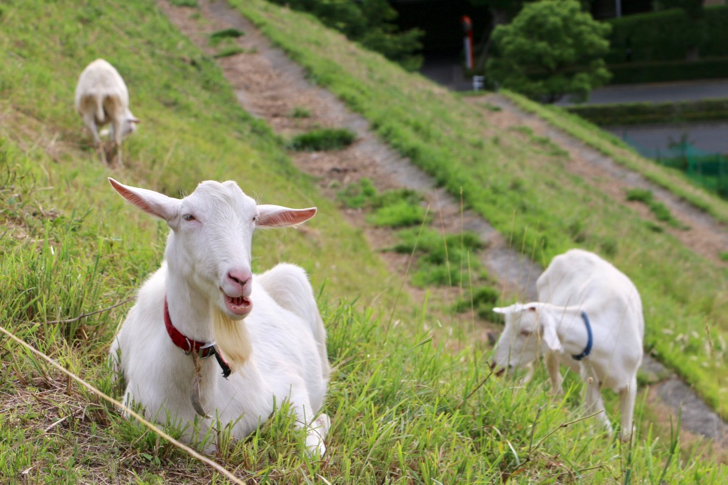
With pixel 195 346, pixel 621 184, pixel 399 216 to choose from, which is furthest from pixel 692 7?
pixel 195 346

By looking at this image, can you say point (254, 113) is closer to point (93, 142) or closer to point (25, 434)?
point (93, 142)

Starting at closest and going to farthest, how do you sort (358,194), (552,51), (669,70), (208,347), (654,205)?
1. (208,347)
2. (358,194)
3. (654,205)
4. (552,51)
5. (669,70)

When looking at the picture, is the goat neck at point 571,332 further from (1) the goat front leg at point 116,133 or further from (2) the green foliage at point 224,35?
(2) the green foliage at point 224,35

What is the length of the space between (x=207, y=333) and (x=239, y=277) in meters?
0.46

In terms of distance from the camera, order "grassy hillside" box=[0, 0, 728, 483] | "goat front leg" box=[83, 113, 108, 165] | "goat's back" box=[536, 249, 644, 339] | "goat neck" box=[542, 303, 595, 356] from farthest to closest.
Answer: "goat front leg" box=[83, 113, 108, 165] < "goat's back" box=[536, 249, 644, 339] < "goat neck" box=[542, 303, 595, 356] < "grassy hillside" box=[0, 0, 728, 483]

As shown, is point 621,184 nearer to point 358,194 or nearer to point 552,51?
point 358,194

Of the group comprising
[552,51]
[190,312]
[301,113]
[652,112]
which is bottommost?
[652,112]

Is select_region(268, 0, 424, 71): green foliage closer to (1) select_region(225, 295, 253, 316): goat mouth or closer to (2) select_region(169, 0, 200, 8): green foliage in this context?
(2) select_region(169, 0, 200, 8): green foliage

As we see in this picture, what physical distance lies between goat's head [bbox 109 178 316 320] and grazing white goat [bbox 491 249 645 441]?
3.01 m

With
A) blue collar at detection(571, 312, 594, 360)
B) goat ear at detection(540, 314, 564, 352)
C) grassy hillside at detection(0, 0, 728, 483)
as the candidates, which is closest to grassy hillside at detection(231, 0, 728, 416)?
goat ear at detection(540, 314, 564, 352)

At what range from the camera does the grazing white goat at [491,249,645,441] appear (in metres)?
5.57

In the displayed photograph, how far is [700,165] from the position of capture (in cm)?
2347

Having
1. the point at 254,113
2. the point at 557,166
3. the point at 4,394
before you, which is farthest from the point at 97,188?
the point at 557,166

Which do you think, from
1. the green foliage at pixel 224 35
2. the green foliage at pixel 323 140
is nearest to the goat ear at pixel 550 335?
the green foliage at pixel 323 140
